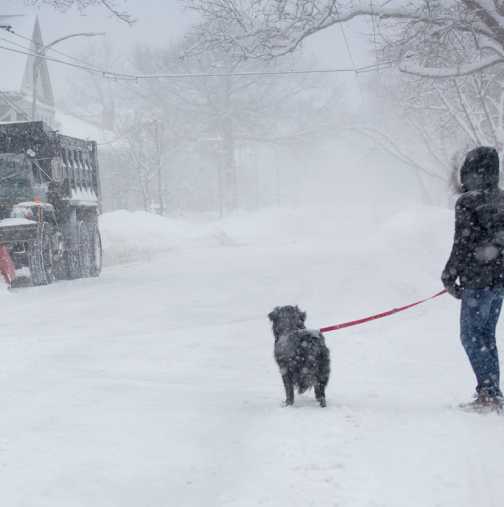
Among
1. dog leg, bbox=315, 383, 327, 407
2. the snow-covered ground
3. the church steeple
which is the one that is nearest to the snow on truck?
the snow-covered ground

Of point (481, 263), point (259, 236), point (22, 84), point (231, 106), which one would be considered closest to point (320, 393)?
point (481, 263)

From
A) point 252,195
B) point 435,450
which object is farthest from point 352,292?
point 252,195

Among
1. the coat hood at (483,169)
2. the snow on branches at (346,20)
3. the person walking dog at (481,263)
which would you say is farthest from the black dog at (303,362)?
the snow on branches at (346,20)

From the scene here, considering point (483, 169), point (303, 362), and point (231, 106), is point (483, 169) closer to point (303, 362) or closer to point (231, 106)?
point (303, 362)

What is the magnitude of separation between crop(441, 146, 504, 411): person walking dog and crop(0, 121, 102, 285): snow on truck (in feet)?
35.9

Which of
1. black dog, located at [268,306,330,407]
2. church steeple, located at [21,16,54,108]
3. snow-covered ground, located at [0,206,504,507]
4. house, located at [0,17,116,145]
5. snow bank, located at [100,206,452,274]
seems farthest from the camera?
church steeple, located at [21,16,54,108]

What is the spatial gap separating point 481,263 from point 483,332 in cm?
50

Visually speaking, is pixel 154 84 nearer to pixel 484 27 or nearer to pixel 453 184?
pixel 484 27

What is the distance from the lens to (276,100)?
173 ft

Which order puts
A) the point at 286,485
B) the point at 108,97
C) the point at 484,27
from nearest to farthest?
the point at 286,485 → the point at 484,27 → the point at 108,97

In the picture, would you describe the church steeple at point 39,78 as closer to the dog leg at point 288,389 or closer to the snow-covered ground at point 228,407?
the snow-covered ground at point 228,407

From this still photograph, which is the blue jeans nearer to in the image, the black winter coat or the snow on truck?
the black winter coat

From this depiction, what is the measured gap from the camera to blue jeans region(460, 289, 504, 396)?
5.53 m

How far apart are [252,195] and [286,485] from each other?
261 feet
